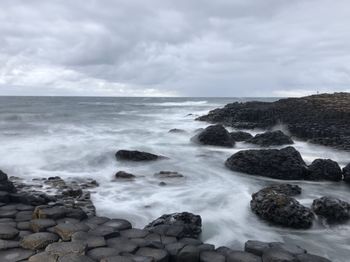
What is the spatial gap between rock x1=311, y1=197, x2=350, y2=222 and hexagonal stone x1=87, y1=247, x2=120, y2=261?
4515mm

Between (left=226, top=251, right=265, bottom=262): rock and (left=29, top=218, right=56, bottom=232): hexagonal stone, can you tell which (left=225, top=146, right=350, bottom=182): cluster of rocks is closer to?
(left=226, top=251, right=265, bottom=262): rock

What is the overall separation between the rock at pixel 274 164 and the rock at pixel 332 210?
10.3ft

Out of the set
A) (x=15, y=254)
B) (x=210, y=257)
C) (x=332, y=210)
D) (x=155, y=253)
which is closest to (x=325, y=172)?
(x=332, y=210)

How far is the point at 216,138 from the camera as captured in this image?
54.1 ft

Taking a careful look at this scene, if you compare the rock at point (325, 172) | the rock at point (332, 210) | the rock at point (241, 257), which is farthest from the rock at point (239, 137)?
the rock at point (241, 257)

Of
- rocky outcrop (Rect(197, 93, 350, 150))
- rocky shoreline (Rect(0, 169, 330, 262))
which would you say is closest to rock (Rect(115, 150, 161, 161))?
rocky shoreline (Rect(0, 169, 330, 262))

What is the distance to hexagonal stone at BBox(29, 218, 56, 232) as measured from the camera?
5697mm

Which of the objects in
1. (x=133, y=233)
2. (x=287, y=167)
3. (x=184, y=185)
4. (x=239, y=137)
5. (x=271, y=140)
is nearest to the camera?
(x=133, y=233)

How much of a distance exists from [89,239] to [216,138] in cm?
1155

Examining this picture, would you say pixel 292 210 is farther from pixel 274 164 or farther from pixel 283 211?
pixel 274 164

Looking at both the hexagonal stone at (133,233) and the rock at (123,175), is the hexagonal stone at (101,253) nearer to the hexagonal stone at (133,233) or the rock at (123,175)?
the hexagonal stone at (133,233)

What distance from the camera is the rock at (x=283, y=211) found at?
24.1ft

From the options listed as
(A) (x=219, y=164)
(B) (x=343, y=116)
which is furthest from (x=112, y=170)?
(B) (x=343, y=116)

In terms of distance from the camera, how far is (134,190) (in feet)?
31.9
